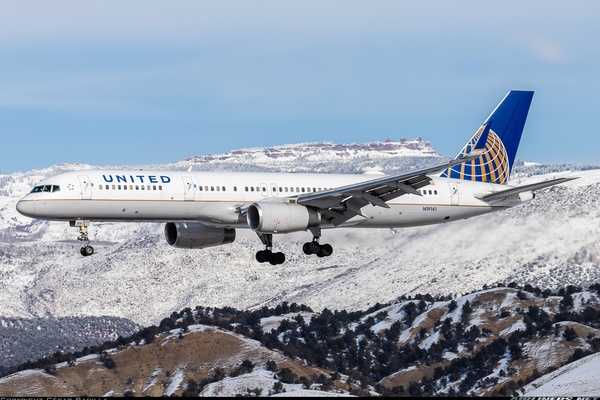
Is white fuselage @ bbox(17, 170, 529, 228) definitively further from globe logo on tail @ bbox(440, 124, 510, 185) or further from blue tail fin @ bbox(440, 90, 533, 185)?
blue tail fin @ bbox(440, 90, 533, 185)

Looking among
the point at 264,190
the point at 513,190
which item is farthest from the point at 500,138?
the point at 264,190

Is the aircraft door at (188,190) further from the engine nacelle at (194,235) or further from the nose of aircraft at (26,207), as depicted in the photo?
the nose of aircraft at (26,207)

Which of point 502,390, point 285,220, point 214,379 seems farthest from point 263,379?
point 285,220

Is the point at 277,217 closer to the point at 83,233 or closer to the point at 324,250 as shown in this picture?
the point at 324,250

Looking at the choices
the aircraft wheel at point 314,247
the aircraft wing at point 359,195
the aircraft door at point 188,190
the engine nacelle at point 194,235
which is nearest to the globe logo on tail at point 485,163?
the aircraft wing at point 359,195

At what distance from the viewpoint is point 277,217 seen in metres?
74.8

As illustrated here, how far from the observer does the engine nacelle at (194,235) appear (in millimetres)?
82375

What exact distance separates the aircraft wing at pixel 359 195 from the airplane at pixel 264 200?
0.07 meters

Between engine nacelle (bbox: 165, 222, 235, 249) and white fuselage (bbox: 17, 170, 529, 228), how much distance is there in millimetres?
5097

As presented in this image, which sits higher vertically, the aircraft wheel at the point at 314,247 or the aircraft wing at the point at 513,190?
the aircraft wing at the point at 513,190

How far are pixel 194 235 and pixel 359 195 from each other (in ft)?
42.8

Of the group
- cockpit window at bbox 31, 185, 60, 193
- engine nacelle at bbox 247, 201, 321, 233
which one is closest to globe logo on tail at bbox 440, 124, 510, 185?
engine nacelle at bbox 247, 201, 321, 233

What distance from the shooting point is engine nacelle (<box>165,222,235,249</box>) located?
82.4 m

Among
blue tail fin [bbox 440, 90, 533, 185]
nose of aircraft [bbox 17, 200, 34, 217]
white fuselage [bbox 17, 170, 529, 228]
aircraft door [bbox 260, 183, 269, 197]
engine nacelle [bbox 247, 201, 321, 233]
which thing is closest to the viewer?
nose of aircraft [bbox 17, 200, 34, 217]
